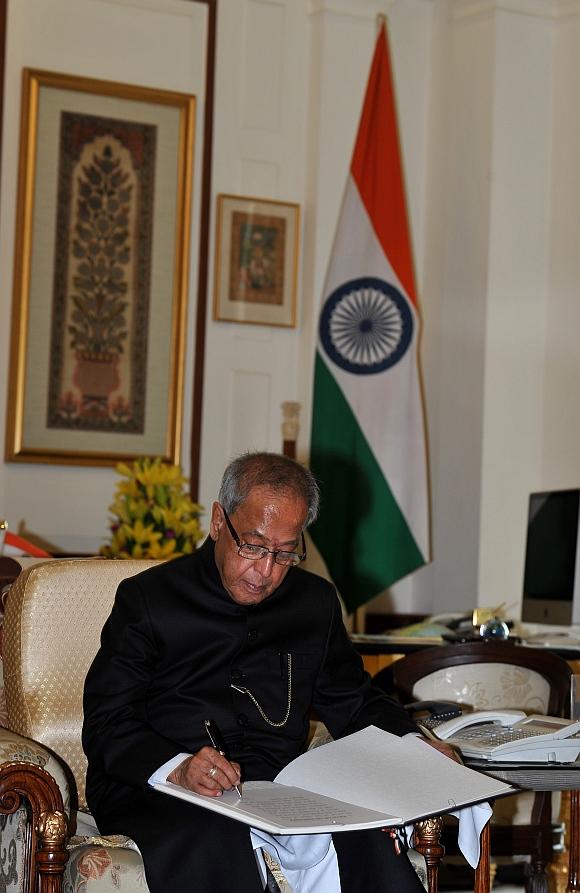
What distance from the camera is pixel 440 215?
22.2 ft

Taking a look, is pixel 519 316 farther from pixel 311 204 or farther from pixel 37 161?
pixel 37 161

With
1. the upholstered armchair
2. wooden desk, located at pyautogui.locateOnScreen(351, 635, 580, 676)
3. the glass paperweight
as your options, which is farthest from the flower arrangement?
the upholstered armchair

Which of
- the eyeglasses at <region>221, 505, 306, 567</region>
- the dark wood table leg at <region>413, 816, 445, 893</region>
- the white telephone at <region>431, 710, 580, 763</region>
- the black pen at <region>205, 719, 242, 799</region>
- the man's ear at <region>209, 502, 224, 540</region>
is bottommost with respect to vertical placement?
the dark wood table leg at <region>413, 816, 445, 893</region>

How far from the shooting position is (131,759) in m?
2.48

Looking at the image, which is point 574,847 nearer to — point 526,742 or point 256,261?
point 526,742

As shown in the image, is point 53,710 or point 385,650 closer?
point 53,710

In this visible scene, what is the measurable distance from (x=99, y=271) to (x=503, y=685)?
3354 mm

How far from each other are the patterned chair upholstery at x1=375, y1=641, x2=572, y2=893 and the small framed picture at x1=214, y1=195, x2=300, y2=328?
2914 mm

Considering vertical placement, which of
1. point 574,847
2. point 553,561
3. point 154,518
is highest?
point 154,518

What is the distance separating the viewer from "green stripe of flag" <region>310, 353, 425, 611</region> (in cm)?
636

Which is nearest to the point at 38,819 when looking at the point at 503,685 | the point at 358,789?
the point at 358,789

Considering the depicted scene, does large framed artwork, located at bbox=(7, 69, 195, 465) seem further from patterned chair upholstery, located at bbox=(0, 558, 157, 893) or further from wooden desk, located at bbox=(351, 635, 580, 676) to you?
patterned chair upholstery, located at bbox=(0, 558, 157, 893)

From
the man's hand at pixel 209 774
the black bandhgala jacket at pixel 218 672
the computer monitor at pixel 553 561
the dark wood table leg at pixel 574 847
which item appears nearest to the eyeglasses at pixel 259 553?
the black bandhgala jacket at pixel 218 672

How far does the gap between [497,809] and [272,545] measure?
2204mm
